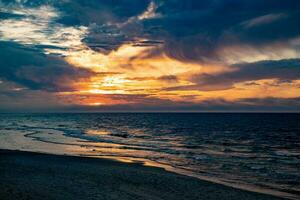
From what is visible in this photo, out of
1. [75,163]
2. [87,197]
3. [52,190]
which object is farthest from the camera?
[75,163]

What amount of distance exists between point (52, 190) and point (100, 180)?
3808 millimetres

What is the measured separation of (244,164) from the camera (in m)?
29.3

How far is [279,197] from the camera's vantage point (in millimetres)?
17594

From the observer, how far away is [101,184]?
19406 millimetres

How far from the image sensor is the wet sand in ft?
55.0

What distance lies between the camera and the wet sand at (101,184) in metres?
16.8

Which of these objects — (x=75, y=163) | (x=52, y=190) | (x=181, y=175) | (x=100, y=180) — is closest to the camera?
(x=52, y=190)

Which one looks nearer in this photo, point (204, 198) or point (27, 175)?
point (204, 198)

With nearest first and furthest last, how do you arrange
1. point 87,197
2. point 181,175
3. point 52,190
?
1. point 87,197
2. point 52,190
3. point 181,175

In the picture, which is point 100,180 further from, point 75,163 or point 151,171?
point 75,163

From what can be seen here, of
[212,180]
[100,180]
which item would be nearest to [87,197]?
A: [100,180]

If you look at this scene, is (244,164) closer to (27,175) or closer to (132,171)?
(132,171)

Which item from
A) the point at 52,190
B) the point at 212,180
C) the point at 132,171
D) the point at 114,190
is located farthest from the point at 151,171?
the point at 52,190

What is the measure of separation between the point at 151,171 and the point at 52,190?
8858 mm
